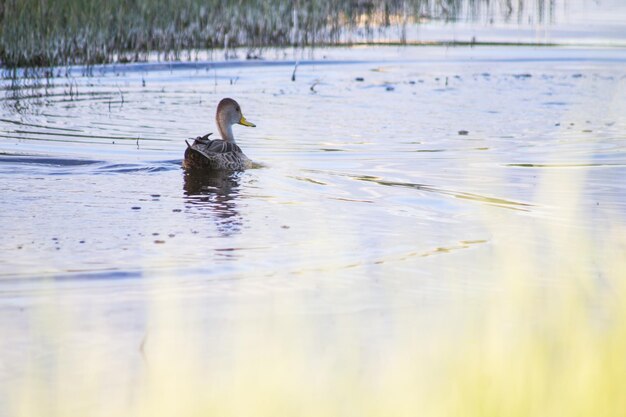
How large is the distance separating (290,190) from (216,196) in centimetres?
61

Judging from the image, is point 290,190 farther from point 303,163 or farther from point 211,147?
→ point 303,163

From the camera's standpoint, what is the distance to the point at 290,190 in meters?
10.9

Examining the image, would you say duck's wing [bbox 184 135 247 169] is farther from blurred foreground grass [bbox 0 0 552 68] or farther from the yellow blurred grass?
Result: blurred foreground grass [bbox 0 0 552 68]

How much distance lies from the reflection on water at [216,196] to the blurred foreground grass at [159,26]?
837cm

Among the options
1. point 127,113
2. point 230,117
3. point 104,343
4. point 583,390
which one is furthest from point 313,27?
point 583,390

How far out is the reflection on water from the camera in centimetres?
943

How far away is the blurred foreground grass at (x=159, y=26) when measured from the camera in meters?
19.6

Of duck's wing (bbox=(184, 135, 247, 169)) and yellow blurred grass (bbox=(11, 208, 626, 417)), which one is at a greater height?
duck's wing (bbox=(184, 135, 247, 169))

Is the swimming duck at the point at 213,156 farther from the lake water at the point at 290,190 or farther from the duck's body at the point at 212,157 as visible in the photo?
the lake water at the point at 290,190

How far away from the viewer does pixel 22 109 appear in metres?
16.3

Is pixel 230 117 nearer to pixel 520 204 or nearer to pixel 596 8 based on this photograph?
pixel 520 204

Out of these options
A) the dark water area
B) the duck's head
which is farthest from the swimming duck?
the duck's head

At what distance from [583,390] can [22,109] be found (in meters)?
12.8

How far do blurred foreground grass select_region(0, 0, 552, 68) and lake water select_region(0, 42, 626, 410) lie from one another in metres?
0.77
